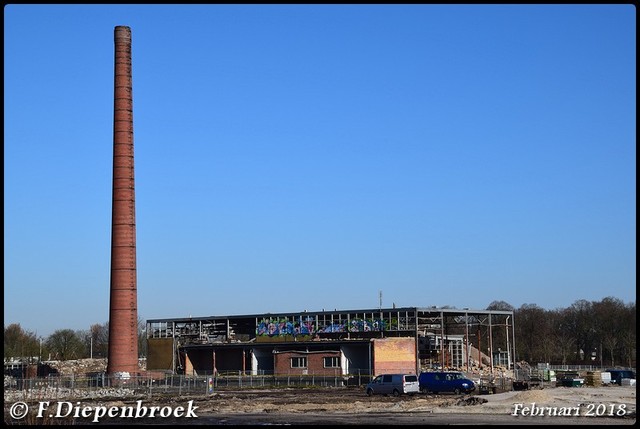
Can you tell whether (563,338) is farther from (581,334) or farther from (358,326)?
(358,326)

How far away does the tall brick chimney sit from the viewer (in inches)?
2495

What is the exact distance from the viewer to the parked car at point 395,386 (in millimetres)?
50000

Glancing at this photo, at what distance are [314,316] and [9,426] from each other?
5139 cm

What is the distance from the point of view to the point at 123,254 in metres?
63.4

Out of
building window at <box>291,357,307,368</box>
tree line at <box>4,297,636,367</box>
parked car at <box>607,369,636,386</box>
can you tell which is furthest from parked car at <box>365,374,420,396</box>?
tree line at <box>4,297,636,367</box>

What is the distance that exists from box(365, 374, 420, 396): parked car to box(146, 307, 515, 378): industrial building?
18879mm

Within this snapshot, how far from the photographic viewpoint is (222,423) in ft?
114

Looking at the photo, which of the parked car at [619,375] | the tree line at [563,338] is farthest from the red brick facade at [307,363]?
the tree line at [563,338]

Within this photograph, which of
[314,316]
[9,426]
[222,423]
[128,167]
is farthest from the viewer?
[314,316]

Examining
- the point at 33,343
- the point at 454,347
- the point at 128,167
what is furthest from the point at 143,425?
the point at 33,343

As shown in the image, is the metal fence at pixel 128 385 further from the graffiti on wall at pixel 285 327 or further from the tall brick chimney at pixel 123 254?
the graffiti on wall at pixel 285 327

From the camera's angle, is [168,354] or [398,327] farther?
[168,354]

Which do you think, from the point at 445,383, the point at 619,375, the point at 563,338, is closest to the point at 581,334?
the point at 563,338

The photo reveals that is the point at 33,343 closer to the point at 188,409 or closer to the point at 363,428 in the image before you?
the point at 188,409
